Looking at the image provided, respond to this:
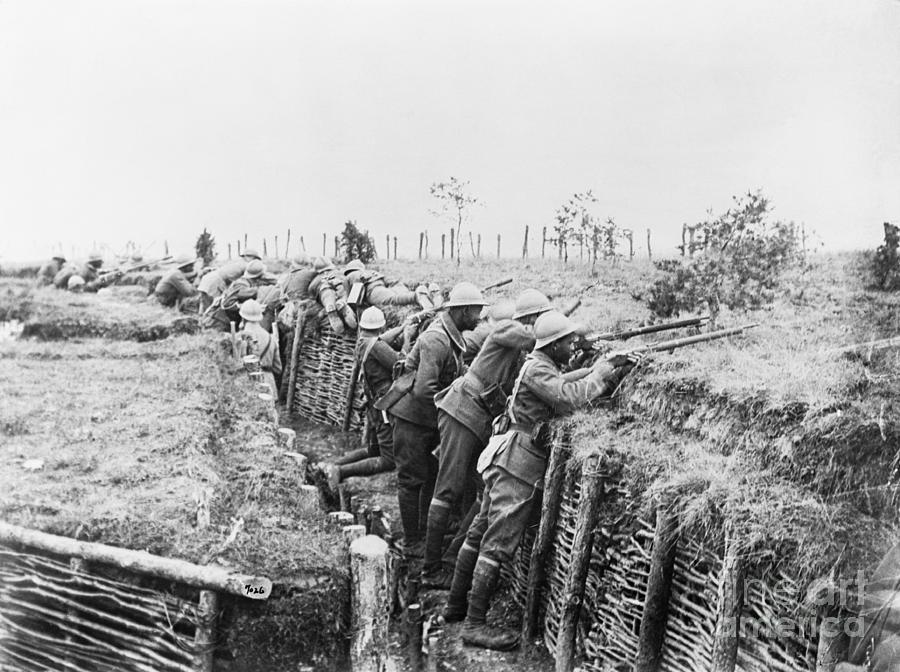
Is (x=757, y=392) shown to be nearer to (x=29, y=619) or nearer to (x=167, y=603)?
(x=167, y=603)

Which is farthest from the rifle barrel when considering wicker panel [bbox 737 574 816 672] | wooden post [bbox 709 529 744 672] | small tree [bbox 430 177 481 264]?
small tree [bbox 430 177 481 264]

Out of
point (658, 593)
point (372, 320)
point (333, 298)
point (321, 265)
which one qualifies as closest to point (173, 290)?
point (321, 265)

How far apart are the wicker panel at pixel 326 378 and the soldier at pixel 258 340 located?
491 millimetres

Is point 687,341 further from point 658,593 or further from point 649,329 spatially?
point 658,593

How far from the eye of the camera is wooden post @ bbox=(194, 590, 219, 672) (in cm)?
451

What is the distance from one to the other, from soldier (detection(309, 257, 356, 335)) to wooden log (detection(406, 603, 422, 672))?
17.0 feet

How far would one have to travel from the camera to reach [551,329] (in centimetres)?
573

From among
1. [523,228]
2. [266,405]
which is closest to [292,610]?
[266,405]

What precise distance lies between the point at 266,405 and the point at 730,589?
260 inches

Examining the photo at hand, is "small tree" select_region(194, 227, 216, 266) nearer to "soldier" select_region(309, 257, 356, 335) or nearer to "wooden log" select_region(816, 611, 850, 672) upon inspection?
"soldier" select_region(309, 257, 356, 335)

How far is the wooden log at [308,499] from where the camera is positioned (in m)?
6.49

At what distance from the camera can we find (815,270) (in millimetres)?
11547

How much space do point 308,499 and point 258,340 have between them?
5390 millimetres

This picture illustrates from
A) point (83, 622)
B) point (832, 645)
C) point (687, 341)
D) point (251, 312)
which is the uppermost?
point (687, 341)
